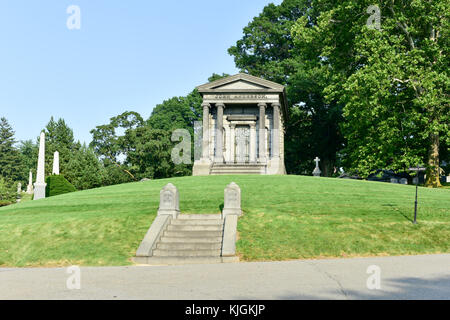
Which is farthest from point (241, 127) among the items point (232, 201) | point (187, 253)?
point (187, 253)

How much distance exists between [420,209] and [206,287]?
12123mm

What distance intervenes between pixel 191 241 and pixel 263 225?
2.74 metres

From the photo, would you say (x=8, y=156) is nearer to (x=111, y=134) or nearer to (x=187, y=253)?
(x=111, y=134)

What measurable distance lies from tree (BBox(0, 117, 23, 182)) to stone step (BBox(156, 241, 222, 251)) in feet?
302

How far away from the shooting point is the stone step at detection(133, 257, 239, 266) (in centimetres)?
1334

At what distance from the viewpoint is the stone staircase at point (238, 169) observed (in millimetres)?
32812

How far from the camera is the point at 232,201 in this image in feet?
54.7

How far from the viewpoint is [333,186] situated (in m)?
23.2

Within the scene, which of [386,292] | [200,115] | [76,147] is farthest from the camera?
[76,147]

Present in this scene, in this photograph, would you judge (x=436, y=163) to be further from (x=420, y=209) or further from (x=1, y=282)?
(x=1, y=282)

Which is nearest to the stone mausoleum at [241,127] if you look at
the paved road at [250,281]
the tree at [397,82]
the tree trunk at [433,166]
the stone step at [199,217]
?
the tree at [397,82]

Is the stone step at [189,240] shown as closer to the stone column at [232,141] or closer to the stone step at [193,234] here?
the stone step at [193,234]

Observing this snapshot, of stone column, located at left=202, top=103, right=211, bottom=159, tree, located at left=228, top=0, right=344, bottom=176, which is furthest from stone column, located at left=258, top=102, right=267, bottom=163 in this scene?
tree, located at left=228, top=0, right=344, bottom=176
